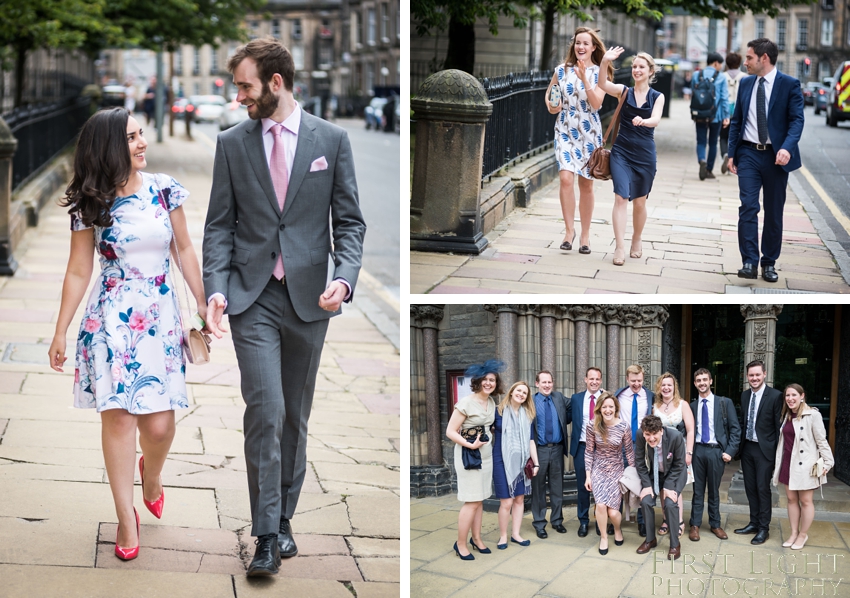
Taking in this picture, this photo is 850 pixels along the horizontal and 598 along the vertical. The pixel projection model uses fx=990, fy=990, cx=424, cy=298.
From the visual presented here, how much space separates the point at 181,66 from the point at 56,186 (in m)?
91.2

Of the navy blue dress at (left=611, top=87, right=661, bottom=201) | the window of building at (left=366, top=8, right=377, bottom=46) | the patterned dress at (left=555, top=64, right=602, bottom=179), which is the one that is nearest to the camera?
the navy blue dress at (left=611, top=87, right=661, bottom=201)

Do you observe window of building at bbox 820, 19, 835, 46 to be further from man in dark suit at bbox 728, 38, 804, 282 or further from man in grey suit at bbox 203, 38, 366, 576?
man in grey suit at bbox 203, 38, 366, 576

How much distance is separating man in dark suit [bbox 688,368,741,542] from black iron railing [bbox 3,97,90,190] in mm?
8097

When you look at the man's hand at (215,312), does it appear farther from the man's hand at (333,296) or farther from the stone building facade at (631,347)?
the stone building facade at (631,347)

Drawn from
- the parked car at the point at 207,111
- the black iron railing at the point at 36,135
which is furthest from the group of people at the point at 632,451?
the parked car at the point at 207,111

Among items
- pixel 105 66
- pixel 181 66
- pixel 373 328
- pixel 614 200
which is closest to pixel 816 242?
pixel 614 200

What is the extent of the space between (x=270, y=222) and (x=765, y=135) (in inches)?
130

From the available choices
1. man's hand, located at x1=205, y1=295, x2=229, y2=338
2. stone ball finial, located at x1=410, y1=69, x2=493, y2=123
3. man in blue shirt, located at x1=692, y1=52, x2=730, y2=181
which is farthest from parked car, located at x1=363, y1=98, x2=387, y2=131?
man's hand, located at x1=205, y1=295, x2=229, y2=338

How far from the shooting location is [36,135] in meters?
16.2

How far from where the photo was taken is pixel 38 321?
8.38 meters

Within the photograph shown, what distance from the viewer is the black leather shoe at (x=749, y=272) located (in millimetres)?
4625

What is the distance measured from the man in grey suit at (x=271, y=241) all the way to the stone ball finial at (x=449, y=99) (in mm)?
615

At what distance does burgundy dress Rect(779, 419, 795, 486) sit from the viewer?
3.55 metres

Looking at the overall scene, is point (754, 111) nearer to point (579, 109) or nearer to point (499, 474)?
point (579, 109)
